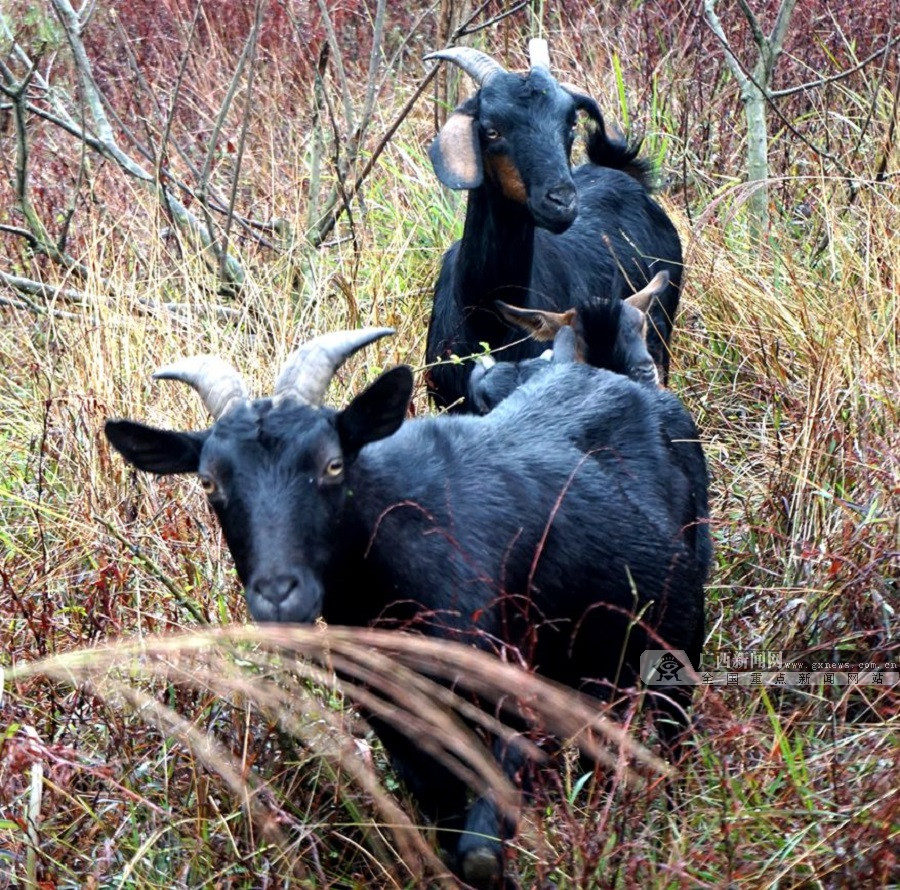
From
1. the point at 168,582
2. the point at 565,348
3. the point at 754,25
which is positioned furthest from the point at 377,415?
the point at 754,25

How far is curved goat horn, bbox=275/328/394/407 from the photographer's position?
4.02m

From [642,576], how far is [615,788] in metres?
1.31

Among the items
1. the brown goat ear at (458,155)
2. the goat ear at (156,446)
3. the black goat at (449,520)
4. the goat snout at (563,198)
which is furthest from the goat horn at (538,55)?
the goat ear at (156,446)

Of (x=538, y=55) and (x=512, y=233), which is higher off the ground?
(x=538, y=55)

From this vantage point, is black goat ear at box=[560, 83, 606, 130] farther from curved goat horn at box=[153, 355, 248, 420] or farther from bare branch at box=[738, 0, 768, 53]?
curved goat horn at box=[153, 355, 248, 420]

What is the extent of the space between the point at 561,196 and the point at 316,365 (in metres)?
2.69

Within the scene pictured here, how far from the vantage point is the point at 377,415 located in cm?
399

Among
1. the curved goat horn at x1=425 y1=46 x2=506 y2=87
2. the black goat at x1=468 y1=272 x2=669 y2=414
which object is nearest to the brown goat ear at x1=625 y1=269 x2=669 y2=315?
the black goat at x1=468 y1=272 x2=669 y2=414

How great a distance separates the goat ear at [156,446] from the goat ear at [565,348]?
1.55 meters

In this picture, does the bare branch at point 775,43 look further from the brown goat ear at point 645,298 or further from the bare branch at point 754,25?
the brown goat ear at point 645,298

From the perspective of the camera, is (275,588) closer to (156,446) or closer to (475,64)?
(156,446)

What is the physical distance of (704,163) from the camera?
868 centimetres

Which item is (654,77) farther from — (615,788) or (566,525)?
(615,788)

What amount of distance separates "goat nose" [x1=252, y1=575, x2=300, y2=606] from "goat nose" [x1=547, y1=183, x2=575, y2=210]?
3.21 m
